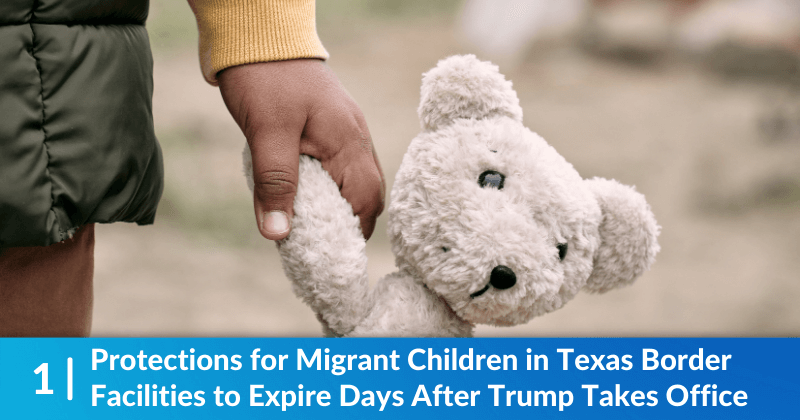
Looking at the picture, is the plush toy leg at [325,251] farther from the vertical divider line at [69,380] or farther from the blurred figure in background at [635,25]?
the blurred figure in background at [635,25]

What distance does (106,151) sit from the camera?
1.86ft

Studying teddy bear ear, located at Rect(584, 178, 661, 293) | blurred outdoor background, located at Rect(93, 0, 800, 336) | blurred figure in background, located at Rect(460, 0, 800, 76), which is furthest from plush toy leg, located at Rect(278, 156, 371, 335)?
blurred figure in background, located at Rect(460, 0, 800, 76)

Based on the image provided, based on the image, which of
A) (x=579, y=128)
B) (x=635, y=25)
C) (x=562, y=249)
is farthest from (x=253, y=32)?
A: (x=635, y=25)

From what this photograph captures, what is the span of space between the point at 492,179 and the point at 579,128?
9.08 feet

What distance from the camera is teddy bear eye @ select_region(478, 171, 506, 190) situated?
1.83ft

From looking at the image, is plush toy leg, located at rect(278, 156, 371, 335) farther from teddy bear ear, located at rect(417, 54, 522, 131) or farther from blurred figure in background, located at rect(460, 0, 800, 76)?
blurred figure in background, located at rect(460, 0, 800, 76)

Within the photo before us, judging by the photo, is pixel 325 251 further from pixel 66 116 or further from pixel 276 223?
pixel 66 116

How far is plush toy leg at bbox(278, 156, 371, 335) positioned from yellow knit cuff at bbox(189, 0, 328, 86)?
0.10 m

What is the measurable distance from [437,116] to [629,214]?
20 cm

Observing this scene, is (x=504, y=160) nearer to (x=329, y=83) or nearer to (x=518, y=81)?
(x=329, y=83)

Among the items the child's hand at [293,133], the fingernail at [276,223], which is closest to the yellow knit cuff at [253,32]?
the child's hand at [293,133]

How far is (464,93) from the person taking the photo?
1.92 feet

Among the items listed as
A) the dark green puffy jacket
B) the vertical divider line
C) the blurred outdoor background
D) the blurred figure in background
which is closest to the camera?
the dark green puffy jacket

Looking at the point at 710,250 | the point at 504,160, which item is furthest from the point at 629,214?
the point at 710,250
